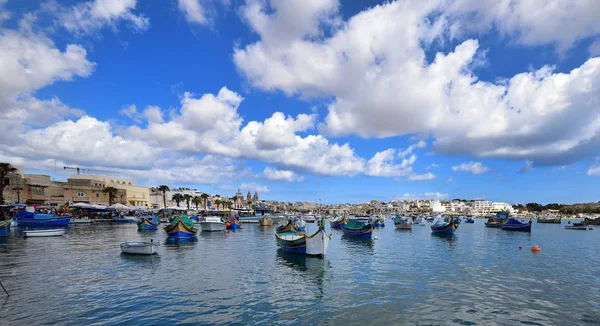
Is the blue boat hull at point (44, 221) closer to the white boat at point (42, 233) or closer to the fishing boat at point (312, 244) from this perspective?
the white boat at point (42, 233)

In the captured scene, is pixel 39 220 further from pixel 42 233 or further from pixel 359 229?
pixel 359 229

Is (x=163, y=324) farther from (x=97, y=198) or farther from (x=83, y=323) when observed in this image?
(x=97, y=198)

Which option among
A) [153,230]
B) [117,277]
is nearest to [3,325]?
[117,277]

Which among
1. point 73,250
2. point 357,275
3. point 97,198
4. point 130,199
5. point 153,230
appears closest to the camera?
point 357,275

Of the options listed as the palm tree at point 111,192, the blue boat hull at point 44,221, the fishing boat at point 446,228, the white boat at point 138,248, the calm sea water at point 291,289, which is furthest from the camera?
the palm tree at point 111,192

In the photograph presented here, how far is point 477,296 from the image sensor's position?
18516mm

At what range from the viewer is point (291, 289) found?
19766 millimetres

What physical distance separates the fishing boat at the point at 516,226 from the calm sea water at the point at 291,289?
46.7 meters

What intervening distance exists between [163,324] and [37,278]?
13068 millimetres

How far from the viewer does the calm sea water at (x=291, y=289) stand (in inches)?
584

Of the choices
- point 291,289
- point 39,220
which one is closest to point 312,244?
point 291,289

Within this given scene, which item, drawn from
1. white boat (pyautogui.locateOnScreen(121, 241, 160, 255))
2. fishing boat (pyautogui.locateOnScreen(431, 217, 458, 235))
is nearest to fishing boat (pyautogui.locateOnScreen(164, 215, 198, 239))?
white boat (pyautogui.locateOnScreen(121, 241, 160, 255))

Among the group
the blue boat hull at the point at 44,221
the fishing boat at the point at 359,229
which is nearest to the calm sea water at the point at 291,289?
the fishing boat at the point at 359,229

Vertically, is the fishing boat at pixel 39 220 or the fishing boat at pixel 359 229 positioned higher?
the fishing boat at pixel 39 220
